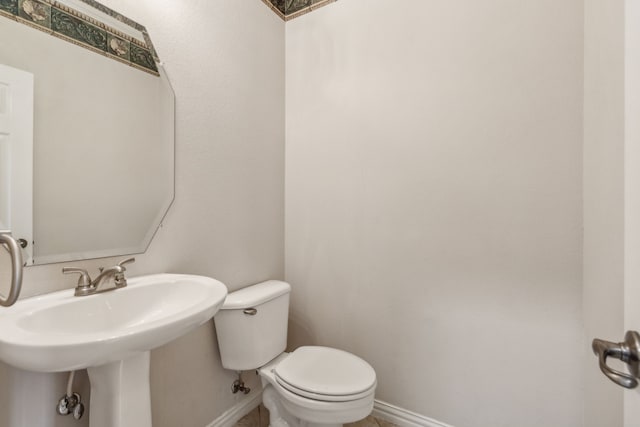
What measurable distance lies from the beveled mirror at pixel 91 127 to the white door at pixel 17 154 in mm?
13

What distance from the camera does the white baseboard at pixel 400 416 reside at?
1.40 meters

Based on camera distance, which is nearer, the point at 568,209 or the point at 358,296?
the point at 568,209

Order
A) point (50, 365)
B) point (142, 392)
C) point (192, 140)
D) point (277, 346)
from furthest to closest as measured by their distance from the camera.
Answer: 1. point (277, 346)
2. point (192, 140)
3. point (142, 392)
4. point (50, 365)

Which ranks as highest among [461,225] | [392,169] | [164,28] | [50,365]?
[164,28]

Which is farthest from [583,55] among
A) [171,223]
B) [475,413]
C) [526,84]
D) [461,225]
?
[171,223]

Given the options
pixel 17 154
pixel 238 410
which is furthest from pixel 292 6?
pixel 238 410

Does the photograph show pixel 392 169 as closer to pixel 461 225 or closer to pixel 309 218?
pixel 461 225

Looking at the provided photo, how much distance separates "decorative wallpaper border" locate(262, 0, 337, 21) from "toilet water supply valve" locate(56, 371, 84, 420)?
6.48 ft

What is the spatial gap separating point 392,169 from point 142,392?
134 cm

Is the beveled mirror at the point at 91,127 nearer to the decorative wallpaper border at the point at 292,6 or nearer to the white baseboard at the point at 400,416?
the decorative wallpaper border at the point at 292,6

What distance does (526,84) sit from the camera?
1.19m

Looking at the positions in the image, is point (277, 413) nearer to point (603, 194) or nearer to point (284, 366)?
point (284, 366)

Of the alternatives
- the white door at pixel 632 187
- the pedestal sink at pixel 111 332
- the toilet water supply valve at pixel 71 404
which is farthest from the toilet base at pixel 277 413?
the white door at pixel 632 187

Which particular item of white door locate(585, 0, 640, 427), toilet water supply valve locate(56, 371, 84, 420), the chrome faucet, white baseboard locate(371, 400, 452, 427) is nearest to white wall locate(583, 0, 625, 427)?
white door locate(585, 0, 640, 427)
